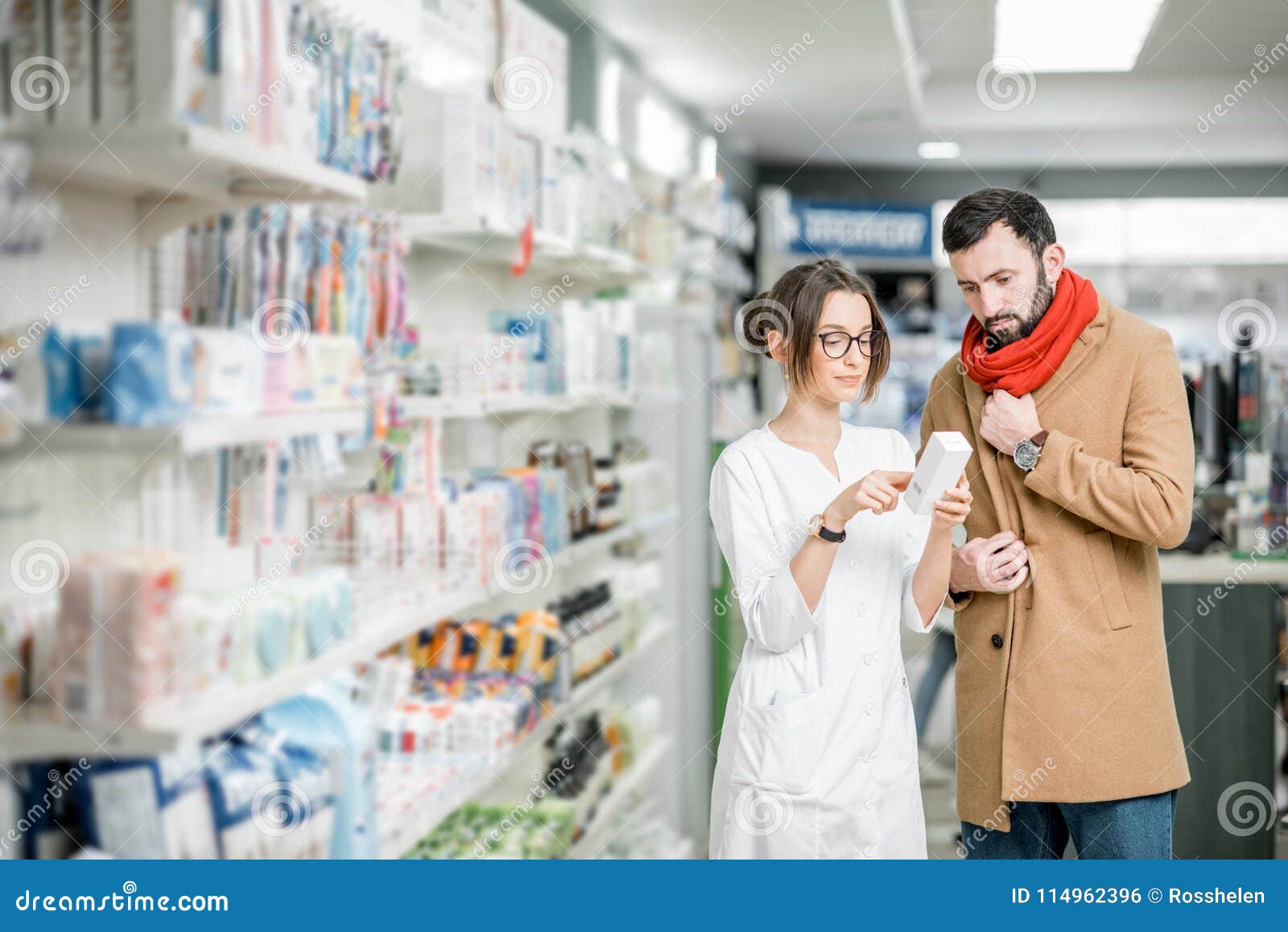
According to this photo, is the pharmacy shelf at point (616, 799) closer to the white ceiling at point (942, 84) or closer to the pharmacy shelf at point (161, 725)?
the pharmacy shelf at point (161, 725)

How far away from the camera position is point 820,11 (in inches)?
227

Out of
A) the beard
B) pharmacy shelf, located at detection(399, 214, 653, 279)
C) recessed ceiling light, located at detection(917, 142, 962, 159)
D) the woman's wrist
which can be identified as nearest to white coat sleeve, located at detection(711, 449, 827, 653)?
the woman's wrist

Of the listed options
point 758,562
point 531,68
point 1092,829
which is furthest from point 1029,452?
point 531,68

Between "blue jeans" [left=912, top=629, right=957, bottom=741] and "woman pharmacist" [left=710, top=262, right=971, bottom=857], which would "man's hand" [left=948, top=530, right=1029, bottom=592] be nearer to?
"woman pharmacist" [left=710, top=262, right=971, bottom=857]

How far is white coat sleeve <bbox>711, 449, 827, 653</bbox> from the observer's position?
207 cm

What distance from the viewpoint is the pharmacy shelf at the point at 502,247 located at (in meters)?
3.19

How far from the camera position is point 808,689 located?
85.0 inches

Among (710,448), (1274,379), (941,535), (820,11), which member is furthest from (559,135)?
(1274,379)

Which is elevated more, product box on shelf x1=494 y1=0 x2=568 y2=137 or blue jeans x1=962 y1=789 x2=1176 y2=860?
product box on shelf x1=494 y1=0 x2=568 y2=137

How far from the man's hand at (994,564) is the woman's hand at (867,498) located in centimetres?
33

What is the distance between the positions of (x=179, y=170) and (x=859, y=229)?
28.7 feet

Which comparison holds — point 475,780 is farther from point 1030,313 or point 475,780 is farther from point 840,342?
point 1030,313

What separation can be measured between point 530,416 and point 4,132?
8.70 feet

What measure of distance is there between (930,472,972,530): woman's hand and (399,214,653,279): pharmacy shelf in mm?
1637
